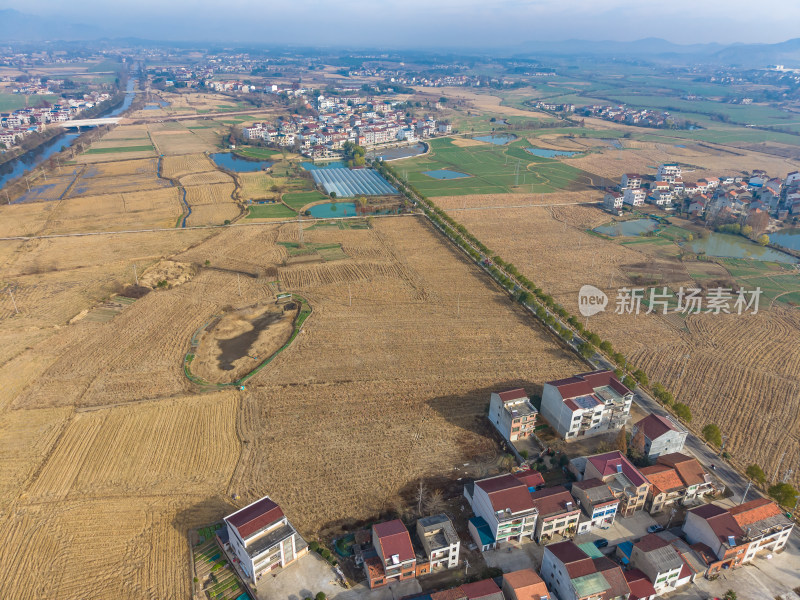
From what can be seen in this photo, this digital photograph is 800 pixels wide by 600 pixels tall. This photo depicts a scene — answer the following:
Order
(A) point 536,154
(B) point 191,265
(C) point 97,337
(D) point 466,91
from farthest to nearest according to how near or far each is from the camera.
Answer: (D) point 466,91 < (A) point 536,154 < (B) point 191,265 < (C) point 97,337

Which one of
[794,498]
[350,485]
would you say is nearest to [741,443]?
[794,498]

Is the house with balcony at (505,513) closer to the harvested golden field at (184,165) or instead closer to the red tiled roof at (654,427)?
the red tiled roof at (654,427)

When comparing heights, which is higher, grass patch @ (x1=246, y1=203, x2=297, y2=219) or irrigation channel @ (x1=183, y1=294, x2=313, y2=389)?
grass patch @ (x1=246, y1=203, x2=297, y2=219)

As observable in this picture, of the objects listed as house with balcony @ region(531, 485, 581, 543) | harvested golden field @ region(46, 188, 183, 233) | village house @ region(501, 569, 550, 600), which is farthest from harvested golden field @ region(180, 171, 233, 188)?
village house @ region(501, 569, 550, 600)

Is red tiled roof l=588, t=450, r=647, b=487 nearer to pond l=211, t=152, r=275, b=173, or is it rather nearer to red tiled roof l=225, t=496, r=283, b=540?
red tiled roof l=225, t=496, r=283, b=540

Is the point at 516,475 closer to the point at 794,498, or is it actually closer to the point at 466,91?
the point at 794,498

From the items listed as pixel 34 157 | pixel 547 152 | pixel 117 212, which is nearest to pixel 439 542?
pixel 117 212
